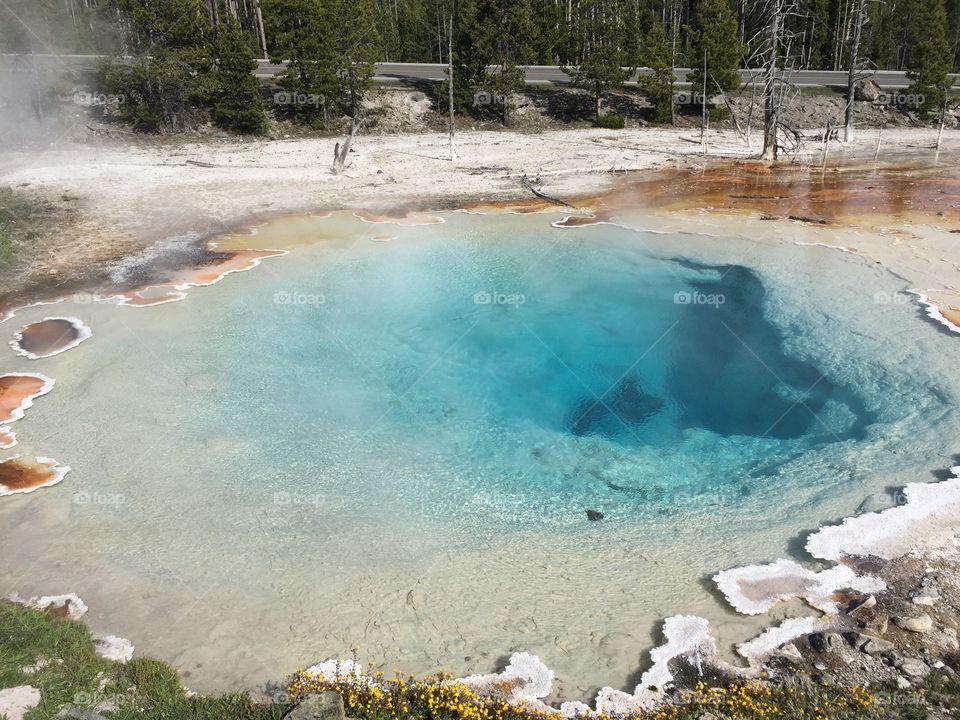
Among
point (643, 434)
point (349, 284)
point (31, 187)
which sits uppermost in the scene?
point (31, 187)

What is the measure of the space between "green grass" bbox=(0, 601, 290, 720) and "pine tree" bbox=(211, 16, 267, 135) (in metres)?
17.4

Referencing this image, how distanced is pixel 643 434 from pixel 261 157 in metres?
13.9

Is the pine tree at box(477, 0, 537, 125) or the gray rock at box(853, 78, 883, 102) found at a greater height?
the pine tree at box(477, 0, 537, 125)

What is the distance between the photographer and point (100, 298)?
1100 cm

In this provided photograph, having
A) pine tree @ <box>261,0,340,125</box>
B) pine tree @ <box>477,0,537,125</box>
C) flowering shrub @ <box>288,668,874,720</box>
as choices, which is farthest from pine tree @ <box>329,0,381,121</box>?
flowering shrub @ <box>288,668,874,720</box>

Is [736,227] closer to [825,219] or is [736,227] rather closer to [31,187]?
[825,219]

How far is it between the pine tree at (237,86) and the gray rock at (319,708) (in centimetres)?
1860

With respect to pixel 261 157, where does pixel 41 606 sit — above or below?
below

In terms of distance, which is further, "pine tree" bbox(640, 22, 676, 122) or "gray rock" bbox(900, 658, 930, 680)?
"pine tree" bbox(640, 22, 676, 122)

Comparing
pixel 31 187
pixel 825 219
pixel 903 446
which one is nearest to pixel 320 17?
pixel 31 187

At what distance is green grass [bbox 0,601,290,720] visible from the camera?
14.9 feet

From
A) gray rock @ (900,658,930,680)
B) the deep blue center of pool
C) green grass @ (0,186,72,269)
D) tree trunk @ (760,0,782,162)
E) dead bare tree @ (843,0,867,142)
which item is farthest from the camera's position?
dead bare tree @ (843,0,867,142)

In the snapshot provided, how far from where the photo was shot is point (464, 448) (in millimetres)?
7809

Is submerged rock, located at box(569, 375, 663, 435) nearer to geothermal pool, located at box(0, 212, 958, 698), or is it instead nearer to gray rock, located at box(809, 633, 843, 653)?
geothermal pool, located at box(0, 212, 958, 698)
